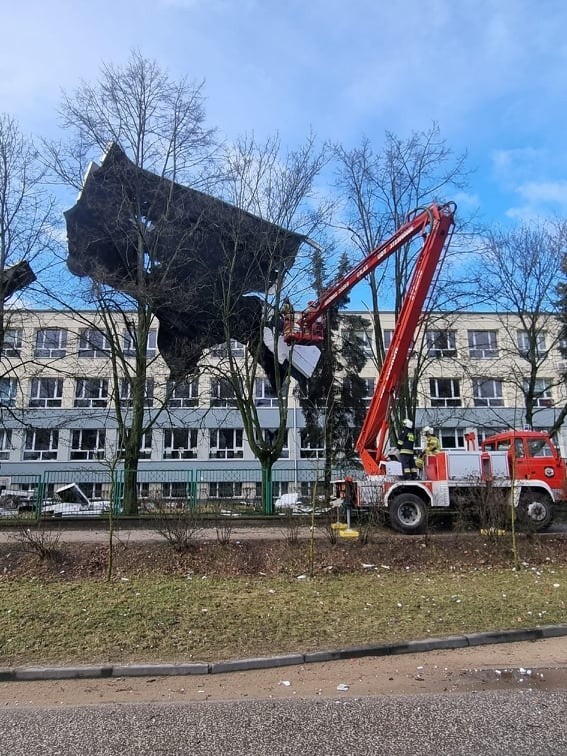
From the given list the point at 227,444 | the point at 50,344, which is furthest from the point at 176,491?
the point at 227,444

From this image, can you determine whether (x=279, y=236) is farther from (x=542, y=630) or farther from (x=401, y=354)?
(x=542, y=630)

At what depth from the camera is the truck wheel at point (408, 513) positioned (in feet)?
48.8

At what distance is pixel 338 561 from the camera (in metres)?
11.4

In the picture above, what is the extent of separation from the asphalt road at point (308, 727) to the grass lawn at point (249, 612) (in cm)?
165

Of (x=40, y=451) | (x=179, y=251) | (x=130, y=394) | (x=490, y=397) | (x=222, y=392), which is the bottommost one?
(x=40, y=451)

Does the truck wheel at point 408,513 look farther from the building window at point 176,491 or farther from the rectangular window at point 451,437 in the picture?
the rectangular window at point 451,437

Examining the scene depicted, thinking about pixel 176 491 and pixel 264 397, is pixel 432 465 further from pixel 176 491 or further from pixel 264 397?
pixel 264 397

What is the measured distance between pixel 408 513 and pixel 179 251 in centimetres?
1241

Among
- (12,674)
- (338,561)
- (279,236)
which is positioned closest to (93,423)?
(279,236)

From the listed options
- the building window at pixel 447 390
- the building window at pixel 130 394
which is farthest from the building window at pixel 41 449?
the building window at pixel 447 390

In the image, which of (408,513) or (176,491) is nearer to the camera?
(408,513)

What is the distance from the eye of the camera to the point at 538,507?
15.0 m

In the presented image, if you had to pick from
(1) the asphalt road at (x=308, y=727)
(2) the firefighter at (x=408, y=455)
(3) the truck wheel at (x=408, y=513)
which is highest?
(2) the firefighter at (x=408, y=455)

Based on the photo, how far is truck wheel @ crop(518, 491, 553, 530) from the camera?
14.6 m
